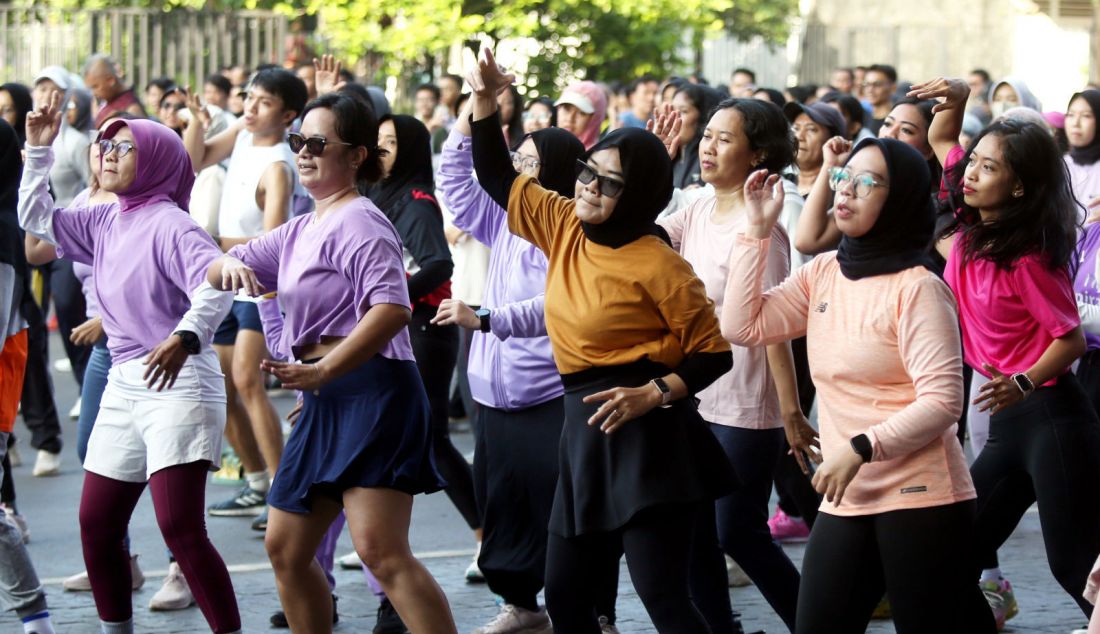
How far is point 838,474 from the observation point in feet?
14.0

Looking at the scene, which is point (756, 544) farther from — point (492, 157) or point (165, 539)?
point (165, 539)

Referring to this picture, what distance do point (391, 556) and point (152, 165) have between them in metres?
1.63

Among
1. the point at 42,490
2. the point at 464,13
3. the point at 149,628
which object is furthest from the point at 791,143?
the point at 464,13

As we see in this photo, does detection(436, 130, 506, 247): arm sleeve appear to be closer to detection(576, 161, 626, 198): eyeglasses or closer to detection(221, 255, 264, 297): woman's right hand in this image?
detection(221, 255, 264, 297): woman's right hand

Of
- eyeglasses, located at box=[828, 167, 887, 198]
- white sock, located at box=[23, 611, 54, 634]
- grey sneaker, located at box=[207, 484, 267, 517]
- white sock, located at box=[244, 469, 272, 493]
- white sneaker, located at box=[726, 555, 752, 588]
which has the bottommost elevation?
grey sneaker, located at box=[207, 484, 267, 517]

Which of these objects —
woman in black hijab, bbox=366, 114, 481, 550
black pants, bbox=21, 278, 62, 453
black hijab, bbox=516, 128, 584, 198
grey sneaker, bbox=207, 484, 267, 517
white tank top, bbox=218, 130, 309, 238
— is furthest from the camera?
black pants, bbox=21, 278, 62, 453

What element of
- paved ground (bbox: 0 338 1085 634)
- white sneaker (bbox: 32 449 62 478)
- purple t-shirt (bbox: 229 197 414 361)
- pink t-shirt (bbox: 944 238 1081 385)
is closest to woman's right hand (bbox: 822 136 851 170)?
pink t-shirt (bbox: 944 238 1081 385)

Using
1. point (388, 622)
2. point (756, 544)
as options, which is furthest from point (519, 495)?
point (756, 544)

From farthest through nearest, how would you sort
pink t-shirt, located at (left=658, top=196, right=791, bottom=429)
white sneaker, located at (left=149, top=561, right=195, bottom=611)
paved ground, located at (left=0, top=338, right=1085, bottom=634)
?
white sneaker, located at (left=149, top=561, right=195, bottom=611) < paved ground, located at (left=0, top=338, right=1085, bottom=634) < pink t-shirt, located at (left=658, top=196, right=791, bottom=429)

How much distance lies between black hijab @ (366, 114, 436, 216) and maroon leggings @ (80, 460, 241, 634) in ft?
5.96

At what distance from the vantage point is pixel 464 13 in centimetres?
1953

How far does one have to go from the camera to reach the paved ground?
6.33 m

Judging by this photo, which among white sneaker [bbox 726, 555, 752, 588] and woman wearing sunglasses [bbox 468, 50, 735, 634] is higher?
woman wearing sunglasses [bbox 468, 50, 735, 634]

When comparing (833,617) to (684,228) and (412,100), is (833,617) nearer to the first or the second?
(684,228)
